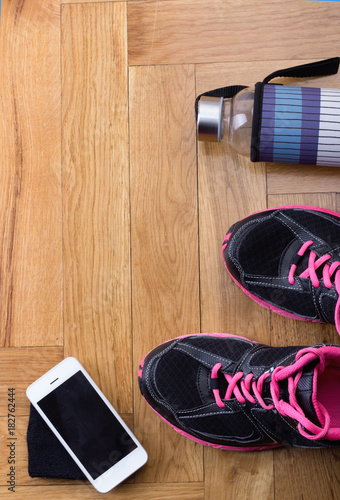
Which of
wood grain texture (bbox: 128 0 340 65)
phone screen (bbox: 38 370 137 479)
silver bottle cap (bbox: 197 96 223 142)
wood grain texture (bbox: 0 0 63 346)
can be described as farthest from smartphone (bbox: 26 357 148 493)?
wood grain texture (bbox: 128 0 340 65)

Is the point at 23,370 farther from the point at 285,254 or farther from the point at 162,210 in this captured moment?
the point at 285,254

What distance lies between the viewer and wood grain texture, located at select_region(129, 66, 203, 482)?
0.87 metres

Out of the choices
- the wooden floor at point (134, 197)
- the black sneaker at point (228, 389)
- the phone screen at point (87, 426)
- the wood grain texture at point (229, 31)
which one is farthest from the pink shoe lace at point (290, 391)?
the wood grain texture at point (229, 31)

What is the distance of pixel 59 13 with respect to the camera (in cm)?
89

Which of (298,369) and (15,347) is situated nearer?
(298,369)

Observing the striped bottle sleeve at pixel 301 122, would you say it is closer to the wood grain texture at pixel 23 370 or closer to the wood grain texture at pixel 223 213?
the wood grain texture at pixel 223 213

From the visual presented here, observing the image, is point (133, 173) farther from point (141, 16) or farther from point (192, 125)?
point (141, 16)

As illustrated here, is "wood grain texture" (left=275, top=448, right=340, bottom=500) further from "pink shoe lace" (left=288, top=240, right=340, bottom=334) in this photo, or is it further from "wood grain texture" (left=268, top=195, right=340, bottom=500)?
"pink shoe lace" (left=288, top=240, right=340, bottom=334)

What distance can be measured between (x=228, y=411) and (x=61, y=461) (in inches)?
13.3

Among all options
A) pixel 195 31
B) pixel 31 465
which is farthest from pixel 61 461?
pixel 195 31

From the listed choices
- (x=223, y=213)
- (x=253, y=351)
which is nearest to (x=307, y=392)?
(x=253, y=351)

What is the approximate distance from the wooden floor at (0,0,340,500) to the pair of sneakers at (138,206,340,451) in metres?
0.04

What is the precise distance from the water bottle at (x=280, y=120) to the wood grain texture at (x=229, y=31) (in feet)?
0.23

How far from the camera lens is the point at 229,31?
866 mm
